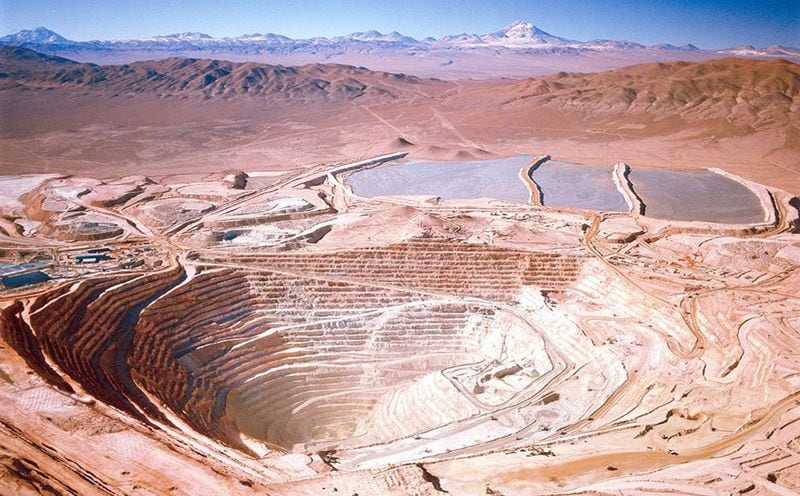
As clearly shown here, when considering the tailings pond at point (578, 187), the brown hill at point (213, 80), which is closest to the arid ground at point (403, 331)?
the tailings pond at point (578, 187)

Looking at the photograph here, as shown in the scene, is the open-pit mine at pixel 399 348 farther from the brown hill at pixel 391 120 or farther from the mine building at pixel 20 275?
the brown hill at pixel 391 120

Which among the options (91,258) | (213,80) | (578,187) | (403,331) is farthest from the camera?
(213,80)

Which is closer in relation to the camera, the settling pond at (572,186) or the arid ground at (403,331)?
the arid ground at (403,331)

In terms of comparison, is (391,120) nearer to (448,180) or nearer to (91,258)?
(448,180)

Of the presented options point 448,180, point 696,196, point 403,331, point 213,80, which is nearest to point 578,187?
point 696,196

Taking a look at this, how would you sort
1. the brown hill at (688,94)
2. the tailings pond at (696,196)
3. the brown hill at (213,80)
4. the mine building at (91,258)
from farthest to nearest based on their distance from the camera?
the brown hill at (213,80), the brown hill at (688,94), the tailings pond at (696,196), the mine building at (91,258)

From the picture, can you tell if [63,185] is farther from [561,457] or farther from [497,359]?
[561,457]
